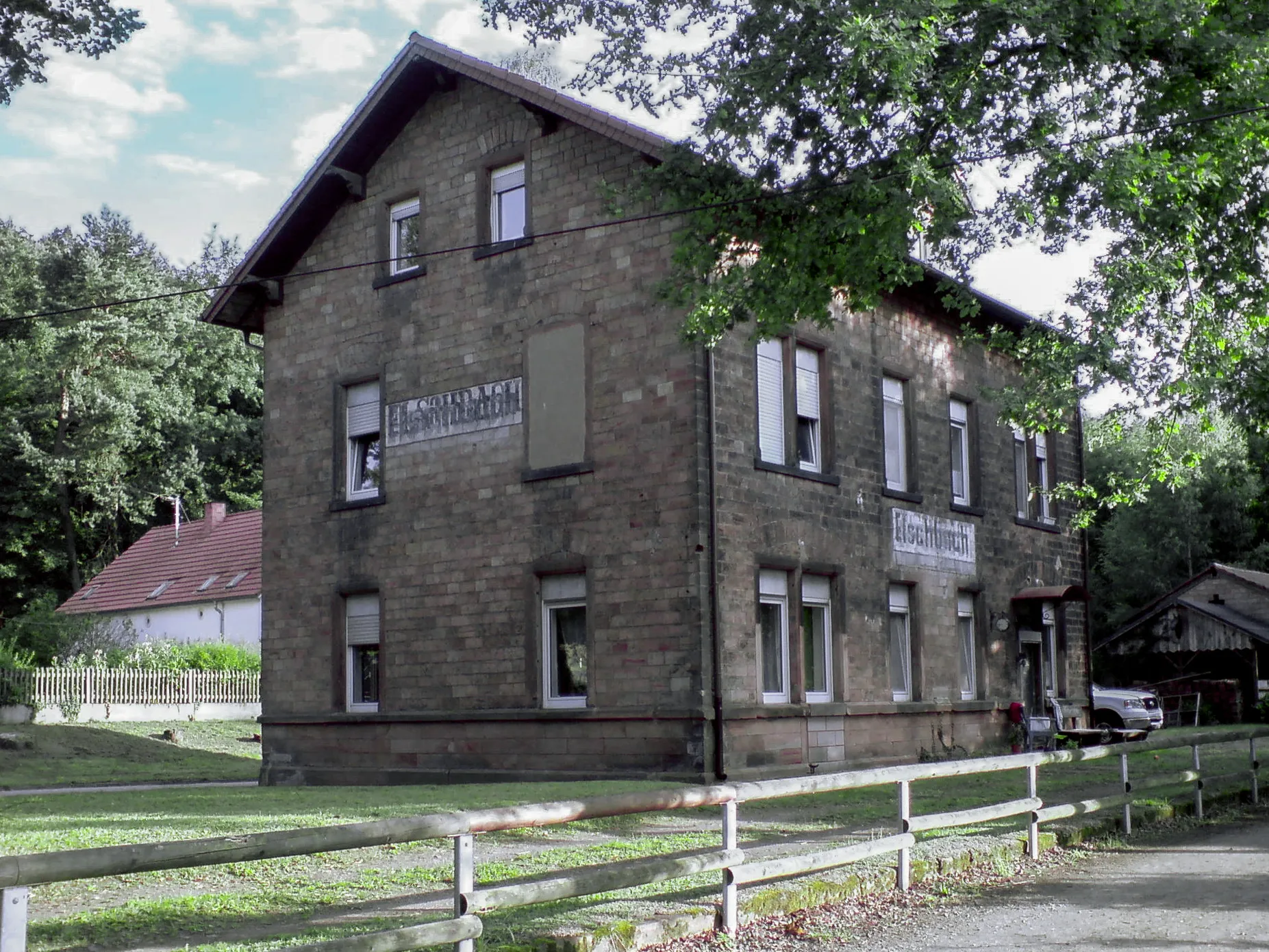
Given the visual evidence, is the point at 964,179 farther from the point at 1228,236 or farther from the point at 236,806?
the point at 236,806

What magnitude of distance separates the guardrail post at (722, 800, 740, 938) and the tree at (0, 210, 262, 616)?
4852 cm

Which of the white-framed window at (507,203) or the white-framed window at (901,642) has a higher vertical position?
the white-framed window at (507,203)

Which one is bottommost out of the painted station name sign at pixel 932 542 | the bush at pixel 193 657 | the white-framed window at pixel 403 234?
the bush at pixel 193 657

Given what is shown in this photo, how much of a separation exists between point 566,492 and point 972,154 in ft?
Answer: 25.0

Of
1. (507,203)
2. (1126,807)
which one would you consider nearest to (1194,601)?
(507,203)

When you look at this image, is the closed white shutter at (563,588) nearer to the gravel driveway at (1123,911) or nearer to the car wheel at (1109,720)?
the gravel driveway at (1123,911)

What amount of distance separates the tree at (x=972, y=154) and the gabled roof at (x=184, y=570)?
29956 millimetres

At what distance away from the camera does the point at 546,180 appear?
20.4 meters

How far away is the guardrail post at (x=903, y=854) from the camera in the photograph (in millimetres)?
9391

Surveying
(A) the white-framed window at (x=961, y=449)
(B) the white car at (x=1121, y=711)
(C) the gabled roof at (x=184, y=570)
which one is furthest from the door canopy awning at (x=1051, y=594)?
(C) the gabled roof at (x=184, y=570)

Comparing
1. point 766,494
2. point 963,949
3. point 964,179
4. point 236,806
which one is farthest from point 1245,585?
point 963,949

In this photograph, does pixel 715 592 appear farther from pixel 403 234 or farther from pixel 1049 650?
pixel 1049 650

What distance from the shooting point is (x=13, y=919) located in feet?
14.3

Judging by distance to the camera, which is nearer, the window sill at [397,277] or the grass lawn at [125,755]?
the window sill at [397,277]
